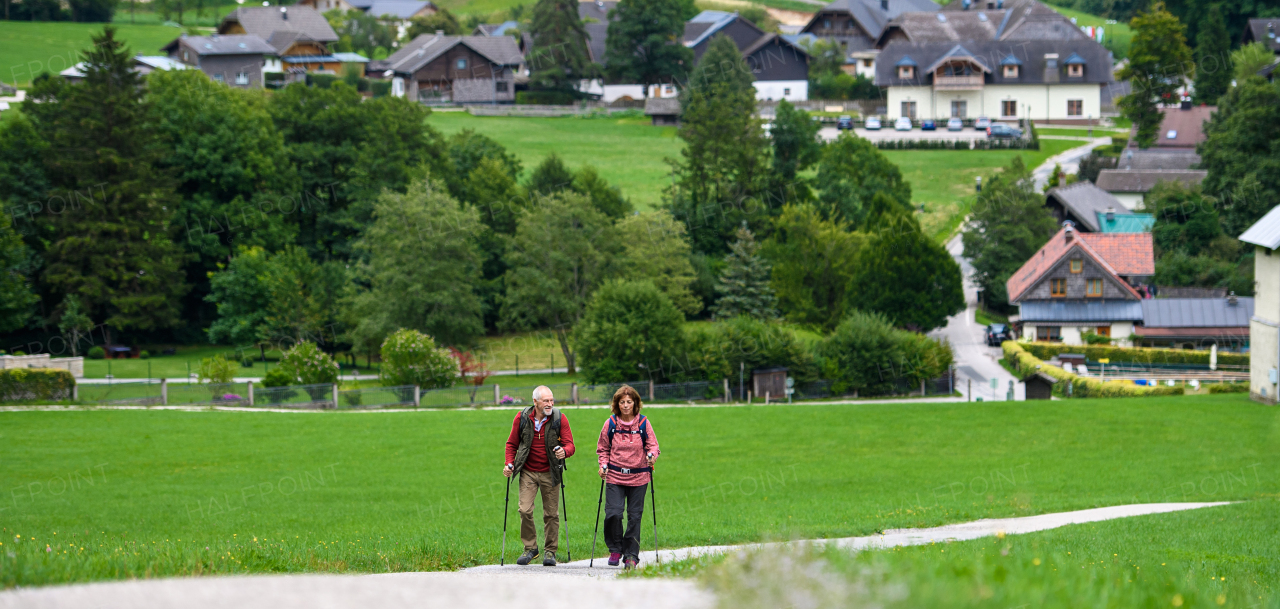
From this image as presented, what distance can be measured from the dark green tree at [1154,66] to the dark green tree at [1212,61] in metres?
2.51

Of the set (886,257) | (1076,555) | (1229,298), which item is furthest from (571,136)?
(1076,555)

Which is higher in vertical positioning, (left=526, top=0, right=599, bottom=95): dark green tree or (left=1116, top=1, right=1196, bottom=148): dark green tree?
(left=526, top=0, right=599, bottom=95): dark green tree

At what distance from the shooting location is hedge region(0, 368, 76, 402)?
1470 inches

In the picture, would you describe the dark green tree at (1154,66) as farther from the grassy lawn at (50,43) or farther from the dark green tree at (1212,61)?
the grassy lawn at (50,43)

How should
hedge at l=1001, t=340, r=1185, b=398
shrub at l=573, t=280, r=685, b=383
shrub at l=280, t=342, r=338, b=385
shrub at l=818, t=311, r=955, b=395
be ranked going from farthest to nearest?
shrub at l=818, t=311, r=955, b=395, shrub at l=573, t=280, r=685, b=383, shrub at l=280, t=342, r=338, b=385, hedge at l=1001, t=340, r=1185, b=398

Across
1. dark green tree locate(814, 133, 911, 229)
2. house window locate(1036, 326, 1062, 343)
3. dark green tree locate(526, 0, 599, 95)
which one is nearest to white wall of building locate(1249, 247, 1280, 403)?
house window locate(1036, 326, 1062, 343)

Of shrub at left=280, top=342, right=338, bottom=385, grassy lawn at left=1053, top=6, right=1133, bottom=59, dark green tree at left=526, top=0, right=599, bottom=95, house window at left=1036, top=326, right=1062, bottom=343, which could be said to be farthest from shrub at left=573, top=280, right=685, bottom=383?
grassy lawn at left=1053, top=6, right=1133, bottom=59

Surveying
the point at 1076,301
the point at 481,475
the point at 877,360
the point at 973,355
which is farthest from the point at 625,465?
the point at 1076,301

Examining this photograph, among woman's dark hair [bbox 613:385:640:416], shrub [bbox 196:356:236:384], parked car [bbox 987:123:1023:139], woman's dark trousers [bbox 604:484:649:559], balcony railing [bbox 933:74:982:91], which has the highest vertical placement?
balcony railing [bbox 933:74:982:91]

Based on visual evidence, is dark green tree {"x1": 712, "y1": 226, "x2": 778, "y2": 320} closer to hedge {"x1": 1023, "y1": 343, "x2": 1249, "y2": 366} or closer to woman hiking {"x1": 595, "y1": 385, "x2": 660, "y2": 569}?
hedge {"x1": 1023, "y1": 343, "x2": 1249, "y2": 366}

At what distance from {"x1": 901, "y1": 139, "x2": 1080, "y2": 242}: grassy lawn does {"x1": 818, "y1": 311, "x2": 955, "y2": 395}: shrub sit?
30.7 metres

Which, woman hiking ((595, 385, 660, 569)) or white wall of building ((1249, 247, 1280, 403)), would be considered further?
white wall of building ((1249, 247, 1280, 403))

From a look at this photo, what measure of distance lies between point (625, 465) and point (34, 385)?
33605mm

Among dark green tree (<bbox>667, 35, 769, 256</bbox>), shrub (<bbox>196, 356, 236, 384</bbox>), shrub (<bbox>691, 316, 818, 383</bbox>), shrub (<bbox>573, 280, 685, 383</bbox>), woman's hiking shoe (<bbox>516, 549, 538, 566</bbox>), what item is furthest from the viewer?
dark green tree (<bbox>667, 35, 769, 256</bbox>)
